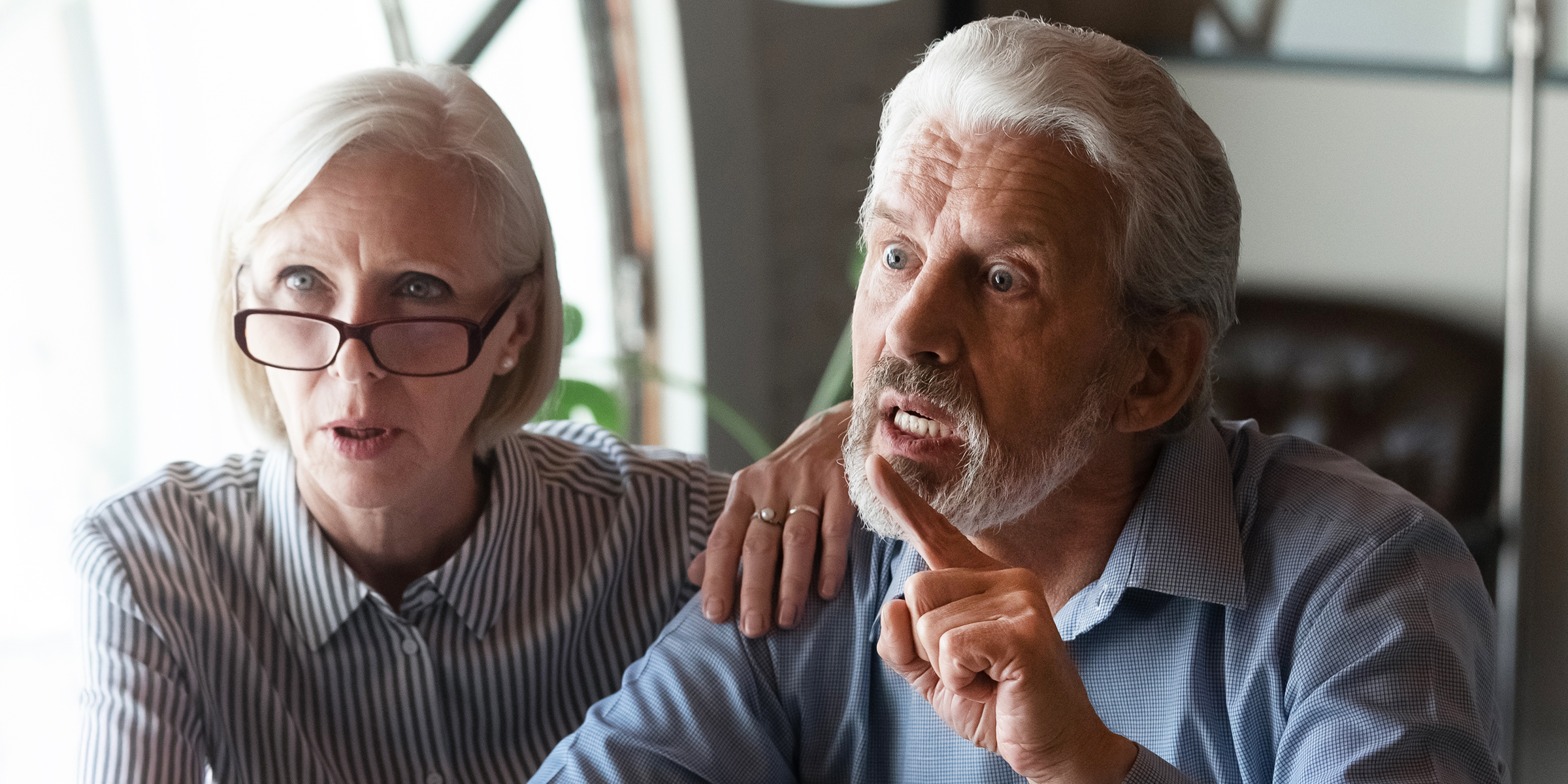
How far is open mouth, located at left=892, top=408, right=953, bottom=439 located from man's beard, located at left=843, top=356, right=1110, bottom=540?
14mm

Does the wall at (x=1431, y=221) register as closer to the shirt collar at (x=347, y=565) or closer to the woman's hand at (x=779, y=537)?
the woman's hand at (x=779, y=537)

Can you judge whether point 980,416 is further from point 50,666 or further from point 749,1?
point 749,1

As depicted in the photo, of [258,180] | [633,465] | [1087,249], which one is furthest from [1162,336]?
[258,180]

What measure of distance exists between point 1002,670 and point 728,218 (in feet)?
9.51

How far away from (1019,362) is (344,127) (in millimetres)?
786

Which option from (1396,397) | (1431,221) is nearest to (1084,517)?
(1396,397)

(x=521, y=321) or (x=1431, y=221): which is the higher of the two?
(x=521, y=321)

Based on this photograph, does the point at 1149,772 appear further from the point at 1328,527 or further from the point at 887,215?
→ the point at 887,215

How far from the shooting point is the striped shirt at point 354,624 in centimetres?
141

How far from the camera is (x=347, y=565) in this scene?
5.08ft

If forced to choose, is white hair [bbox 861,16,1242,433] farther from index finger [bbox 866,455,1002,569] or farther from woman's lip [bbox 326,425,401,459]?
woman's lip [bbox 326,425,401,459]

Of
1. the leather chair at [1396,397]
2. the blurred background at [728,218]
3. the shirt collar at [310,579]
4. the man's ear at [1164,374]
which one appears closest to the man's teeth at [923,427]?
the man's ear at [1164,374]

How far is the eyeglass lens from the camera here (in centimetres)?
146

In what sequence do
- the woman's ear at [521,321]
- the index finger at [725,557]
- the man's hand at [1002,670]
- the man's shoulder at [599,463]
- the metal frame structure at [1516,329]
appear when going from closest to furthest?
the man's hand at [1002,670] < the index finger at [725,557] < the woman's ear at [521,321] < the man's shoulder at [599,463] < the metal frame structure at [1516,329]
